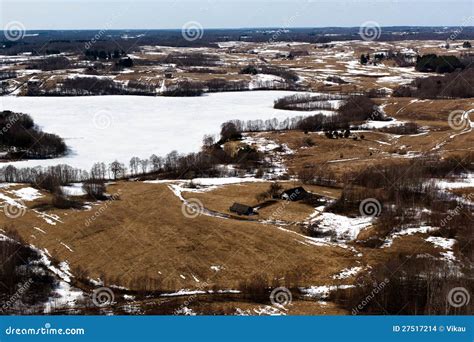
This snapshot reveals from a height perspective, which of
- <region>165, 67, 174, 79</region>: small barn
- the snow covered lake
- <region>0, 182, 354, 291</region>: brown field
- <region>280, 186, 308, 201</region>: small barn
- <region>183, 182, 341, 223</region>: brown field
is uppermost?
Result: <region>165, 67, 174, 79</region>: small barn

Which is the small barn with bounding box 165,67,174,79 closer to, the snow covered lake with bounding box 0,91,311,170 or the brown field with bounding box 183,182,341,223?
the snow covered lake with bounding box 0,91,311,170

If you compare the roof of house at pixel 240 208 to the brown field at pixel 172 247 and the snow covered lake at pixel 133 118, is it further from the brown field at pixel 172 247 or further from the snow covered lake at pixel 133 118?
the snow covered lake at pixel 133 118

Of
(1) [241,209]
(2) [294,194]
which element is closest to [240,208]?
(1) [241,209]

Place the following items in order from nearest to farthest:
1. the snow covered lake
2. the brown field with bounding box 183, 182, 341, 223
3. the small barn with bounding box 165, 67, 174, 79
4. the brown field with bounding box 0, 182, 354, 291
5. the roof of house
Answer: the brown field with bounding box 0, 182, 354, 291
the brown field with bounding box 183, 182, 341, 223
the roof of house
the snow covered lake
the small barn with bounding box 165, 67, 174, 79

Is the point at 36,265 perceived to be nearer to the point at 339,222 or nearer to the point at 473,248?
the point at 339,222

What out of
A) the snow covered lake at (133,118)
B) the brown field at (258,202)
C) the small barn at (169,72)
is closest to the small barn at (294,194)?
the brown field at (258,202)

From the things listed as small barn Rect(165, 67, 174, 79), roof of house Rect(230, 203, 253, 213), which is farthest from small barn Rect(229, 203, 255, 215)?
small barn Rect(165, 67, 174, 79)
